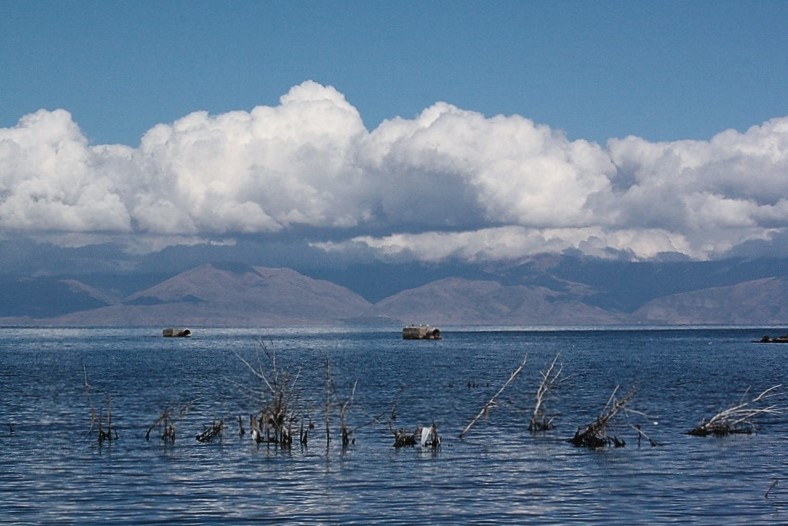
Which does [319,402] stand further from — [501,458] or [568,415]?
[501,458]

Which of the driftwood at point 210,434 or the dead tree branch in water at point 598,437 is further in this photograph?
the driftwood at point 210,434

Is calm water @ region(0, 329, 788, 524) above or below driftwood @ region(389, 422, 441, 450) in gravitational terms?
below

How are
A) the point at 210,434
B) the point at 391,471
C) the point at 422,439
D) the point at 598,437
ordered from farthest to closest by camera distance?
the point at 210,434, the point at 598,437, the point at 422,439, the point at 391,471

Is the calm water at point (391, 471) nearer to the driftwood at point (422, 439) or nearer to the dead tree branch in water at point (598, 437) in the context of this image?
the driftwood at point (422, 439)

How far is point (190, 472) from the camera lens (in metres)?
44.2

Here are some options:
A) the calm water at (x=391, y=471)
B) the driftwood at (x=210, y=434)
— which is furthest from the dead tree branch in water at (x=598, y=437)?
the driftwood at (x=210, y=434)

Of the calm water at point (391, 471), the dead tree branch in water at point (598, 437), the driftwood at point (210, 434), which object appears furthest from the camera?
the driftwood at point (210, 434)

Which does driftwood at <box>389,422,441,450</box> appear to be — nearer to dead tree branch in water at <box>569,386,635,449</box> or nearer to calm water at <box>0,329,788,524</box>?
calm water at <box>0,329,788,524</box>

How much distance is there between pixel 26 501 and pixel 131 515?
492 centimetres

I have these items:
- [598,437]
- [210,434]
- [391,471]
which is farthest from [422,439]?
[210,434]

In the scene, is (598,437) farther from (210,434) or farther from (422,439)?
(210,434)

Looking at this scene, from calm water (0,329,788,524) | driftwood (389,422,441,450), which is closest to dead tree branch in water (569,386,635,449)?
calm water (0,329,788,524)

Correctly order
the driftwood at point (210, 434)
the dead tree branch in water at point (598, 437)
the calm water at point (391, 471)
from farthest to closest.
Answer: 1. the driftwood at point (210, 434)
2. the dead tree branch in water at point (598, 437)
3. the calm water at point (391, 471)

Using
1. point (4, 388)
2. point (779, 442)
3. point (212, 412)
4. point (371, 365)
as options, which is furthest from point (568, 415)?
point (371, 365)
